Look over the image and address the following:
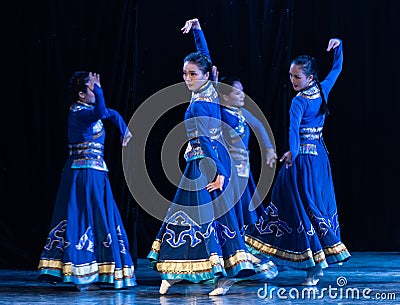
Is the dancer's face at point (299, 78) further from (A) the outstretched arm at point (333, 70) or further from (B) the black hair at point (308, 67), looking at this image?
(A) the outstretched arm at point (333, 70)

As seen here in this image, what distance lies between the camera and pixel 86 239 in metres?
4.88

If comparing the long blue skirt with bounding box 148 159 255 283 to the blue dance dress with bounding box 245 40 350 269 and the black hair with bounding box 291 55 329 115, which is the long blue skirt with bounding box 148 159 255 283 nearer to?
the blue dance dress with bounding box 245 40 350 269

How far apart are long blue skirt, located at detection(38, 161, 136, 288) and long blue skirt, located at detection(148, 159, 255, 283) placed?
1.26 ft

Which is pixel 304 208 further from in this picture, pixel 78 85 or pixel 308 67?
pixel 78 85

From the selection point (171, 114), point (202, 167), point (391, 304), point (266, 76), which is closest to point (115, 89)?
point (171, 114)

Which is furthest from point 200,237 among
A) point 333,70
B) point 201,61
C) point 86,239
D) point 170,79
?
point 170,79

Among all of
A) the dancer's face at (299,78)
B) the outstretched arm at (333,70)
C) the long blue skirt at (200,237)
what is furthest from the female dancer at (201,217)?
the outstretched arm at (333,70)

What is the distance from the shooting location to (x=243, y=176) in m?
5.37

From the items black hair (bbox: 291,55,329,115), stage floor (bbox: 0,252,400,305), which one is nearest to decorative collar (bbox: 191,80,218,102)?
black hair (bbox: 291,55,329,115)

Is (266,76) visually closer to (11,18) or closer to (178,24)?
(178,24)

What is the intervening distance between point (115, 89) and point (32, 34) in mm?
760

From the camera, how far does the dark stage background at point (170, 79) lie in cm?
629

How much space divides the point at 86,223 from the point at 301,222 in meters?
1.30

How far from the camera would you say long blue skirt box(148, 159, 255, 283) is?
4551 millimetres
